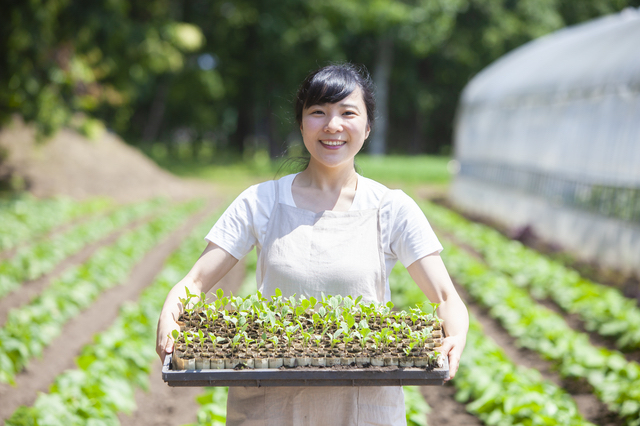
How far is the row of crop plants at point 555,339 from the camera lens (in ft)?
14.1

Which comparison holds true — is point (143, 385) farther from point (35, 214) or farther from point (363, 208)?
point (35, 214)

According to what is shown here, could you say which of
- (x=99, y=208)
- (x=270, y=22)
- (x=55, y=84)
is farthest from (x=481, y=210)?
(x=270, y=22)

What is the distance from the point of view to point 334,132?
6.96 ft

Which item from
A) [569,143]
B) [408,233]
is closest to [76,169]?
[569,143]

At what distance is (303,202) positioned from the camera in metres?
2.22

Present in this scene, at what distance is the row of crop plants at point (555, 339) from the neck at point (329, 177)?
2.74 meters

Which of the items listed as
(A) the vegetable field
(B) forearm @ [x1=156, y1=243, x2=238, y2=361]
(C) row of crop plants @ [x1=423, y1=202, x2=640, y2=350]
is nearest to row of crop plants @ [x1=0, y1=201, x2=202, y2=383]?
(A) the vegetable field

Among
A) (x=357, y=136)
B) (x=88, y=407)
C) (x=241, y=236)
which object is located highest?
(x=357, y=136)

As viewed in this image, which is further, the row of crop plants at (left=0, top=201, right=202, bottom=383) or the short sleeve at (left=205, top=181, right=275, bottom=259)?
the row of crop plants at (left=0, top=201, right=202, bottom=383)

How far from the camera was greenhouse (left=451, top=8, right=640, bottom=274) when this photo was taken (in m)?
8.35

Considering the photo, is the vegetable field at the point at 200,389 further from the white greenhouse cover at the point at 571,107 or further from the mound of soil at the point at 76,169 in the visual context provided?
the mound of soil at the point at 76,169

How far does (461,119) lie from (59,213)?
10.7 metres

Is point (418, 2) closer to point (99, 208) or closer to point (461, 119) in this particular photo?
point (461, 119)

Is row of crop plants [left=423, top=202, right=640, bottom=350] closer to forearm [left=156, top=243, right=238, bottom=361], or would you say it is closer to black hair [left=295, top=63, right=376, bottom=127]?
black hair [left=295, top=63, right=376, bottom=127]
